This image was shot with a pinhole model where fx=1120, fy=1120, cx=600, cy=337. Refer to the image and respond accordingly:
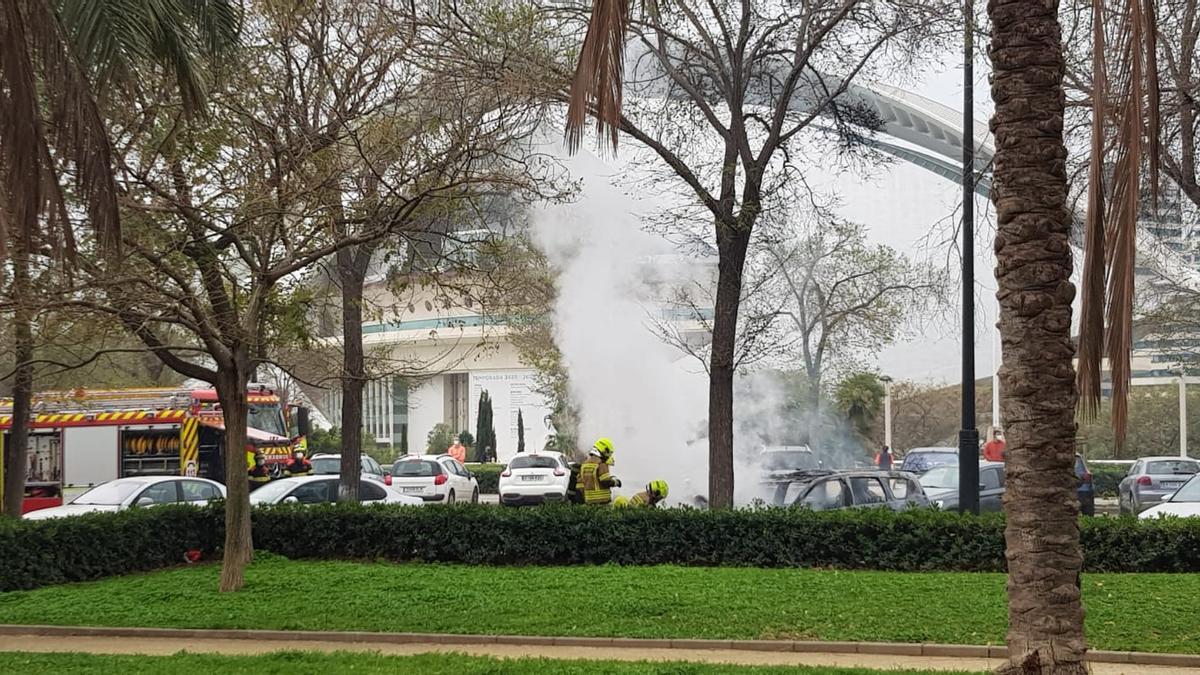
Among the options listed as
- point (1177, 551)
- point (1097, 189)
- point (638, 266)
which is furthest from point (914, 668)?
point (638, 266)

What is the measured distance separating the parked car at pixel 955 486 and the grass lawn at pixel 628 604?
24.7ft

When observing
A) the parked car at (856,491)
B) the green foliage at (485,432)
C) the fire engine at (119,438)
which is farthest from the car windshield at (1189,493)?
the green foliage at (485,432)

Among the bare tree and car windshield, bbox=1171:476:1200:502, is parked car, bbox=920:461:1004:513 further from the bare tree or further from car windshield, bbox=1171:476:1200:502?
the bare tree

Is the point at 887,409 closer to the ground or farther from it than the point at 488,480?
farther from it

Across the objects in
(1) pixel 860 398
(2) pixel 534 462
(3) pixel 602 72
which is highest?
(3) pixel 602 72

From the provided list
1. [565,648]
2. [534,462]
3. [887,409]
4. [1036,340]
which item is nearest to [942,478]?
[534,462]

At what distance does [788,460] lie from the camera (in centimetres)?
2647

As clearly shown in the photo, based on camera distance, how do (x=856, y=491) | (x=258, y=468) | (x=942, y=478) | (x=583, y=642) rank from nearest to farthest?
1. (x=583, y=642)
2. (x=856, y=491)
3. (x=942, y=478)
4. (x=258, y=468)

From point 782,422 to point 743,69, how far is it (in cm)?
2004

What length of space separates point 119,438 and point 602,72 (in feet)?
80.2

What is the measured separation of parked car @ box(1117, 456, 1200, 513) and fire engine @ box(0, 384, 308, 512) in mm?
19408

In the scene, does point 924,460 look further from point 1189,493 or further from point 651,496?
point 651,496

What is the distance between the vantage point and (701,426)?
90.4 ft

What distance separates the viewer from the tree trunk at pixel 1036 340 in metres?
5.70
